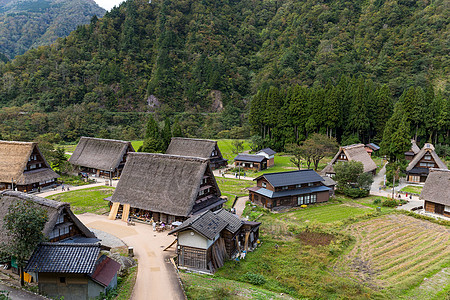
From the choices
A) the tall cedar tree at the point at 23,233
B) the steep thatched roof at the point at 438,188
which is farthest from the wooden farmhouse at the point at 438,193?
the tall cedar tree at the point at 23,233

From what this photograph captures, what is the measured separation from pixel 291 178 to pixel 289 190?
154cm

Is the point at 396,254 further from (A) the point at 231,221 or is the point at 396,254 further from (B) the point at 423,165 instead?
(B) the point at 423,165

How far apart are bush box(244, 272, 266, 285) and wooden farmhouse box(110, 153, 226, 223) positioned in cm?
876

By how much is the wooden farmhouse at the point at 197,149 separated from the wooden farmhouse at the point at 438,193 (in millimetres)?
29104

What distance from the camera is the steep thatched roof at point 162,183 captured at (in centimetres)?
2731

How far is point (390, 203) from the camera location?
34.5 metres

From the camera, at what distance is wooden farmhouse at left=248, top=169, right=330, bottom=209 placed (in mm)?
34219

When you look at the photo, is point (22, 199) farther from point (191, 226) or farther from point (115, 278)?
point (191, 226)

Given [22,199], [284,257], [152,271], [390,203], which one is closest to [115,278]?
[152,271]

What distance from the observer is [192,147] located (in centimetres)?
5097

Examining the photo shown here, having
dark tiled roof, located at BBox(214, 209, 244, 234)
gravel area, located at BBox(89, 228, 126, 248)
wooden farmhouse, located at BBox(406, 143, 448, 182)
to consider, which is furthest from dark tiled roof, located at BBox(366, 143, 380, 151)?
gravel area, located at BBox(89, 228, 126, 248)

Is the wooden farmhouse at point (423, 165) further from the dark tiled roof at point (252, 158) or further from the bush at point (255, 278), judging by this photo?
the bush at point (255, 278)

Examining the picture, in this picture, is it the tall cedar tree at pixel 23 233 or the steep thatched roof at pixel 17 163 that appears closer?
the tall cedar tree at pixel 23 233

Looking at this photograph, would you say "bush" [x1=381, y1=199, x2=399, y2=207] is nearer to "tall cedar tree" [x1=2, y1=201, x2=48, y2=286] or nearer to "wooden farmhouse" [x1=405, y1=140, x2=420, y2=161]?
"wooden farmhouse" [x1=405, y1=140, x2=420, y2=161]
